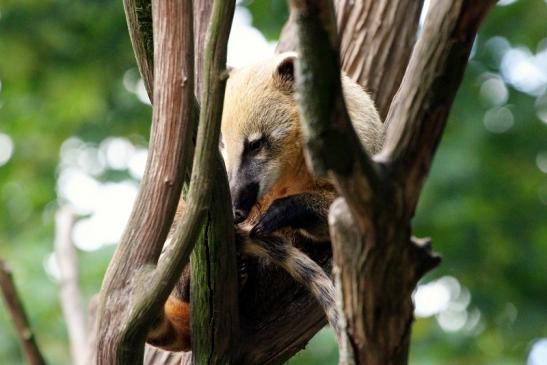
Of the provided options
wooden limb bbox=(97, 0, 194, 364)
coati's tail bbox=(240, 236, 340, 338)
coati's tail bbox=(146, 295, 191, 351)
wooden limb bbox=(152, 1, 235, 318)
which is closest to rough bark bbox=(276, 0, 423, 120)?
coati's tail bbox=(240, 236, 340, 338)

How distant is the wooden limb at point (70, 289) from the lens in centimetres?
542

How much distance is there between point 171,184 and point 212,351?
2.59ft

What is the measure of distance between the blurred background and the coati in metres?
3.84

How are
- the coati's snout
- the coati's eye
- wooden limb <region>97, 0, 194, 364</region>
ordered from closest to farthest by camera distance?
1. wooden limb <region>97, 0, 194, 364</region>
2. the coati's snout
3. the coati's eye

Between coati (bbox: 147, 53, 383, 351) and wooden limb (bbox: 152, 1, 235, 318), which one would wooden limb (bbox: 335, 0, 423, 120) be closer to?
coati (bbox: 147, 53, 383, 351)

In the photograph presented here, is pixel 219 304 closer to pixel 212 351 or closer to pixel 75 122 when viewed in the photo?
pixel 212 351

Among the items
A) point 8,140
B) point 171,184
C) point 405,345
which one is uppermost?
point 171,184

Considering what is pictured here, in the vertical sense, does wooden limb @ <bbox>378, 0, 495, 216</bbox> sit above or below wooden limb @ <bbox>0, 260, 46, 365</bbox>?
above

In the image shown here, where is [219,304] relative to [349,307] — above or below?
below

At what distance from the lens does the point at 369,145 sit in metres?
4.02

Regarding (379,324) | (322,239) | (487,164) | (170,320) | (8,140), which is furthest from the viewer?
(8,140)

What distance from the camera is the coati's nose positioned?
3741 mm

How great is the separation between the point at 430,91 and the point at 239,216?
1.84m

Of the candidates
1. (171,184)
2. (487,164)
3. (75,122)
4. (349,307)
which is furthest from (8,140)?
(349,307)
